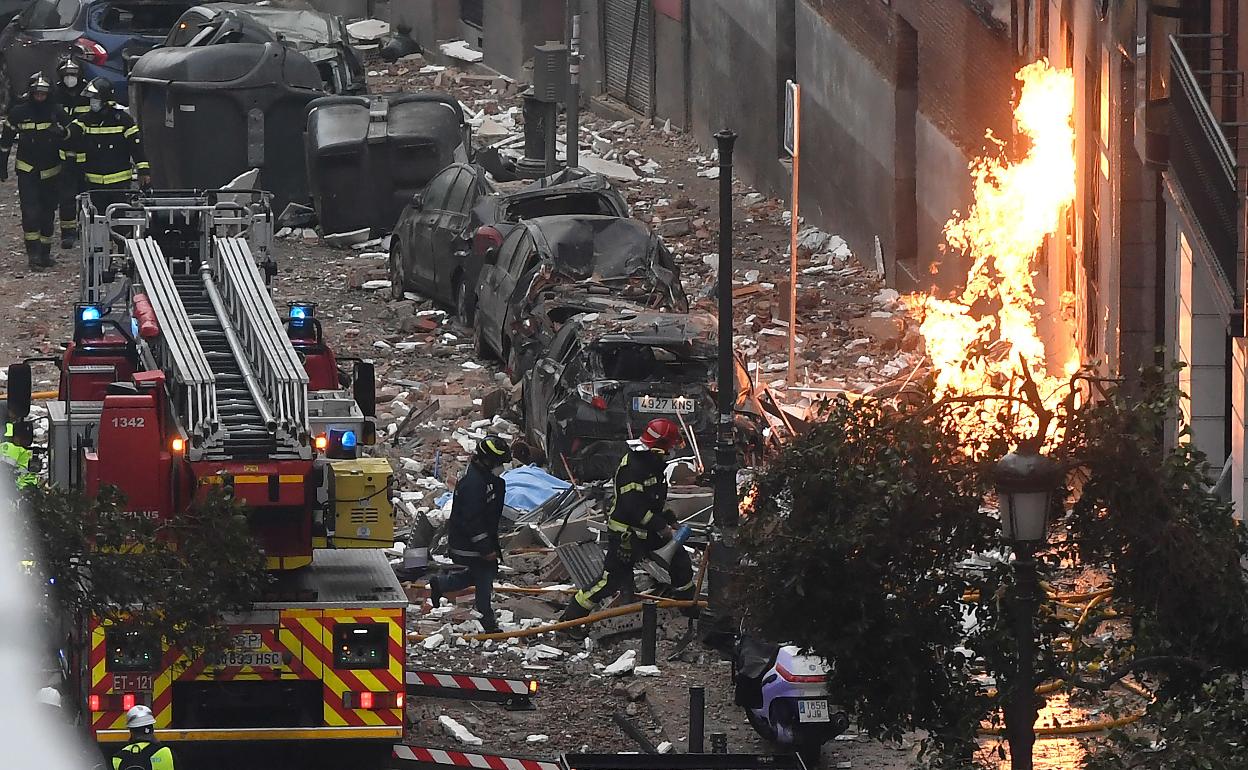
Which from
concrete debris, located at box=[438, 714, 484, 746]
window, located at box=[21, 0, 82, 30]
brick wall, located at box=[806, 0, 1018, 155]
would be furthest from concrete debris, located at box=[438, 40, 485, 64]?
concrete debris, located at box=[438, 714, 484, 746]

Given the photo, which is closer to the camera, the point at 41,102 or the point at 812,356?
the point at 812,356

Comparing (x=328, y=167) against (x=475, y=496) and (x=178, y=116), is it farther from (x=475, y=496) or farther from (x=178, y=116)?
(x=475, y=496)

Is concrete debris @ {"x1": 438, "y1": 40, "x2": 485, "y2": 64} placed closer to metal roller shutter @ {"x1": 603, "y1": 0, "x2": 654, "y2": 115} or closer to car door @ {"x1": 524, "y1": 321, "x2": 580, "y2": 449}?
metal roller shutter @ {"x1": 603, "y1": 0, "x2": 654, "y2": 115}

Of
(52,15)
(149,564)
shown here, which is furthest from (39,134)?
(149,564)

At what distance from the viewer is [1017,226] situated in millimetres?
23656

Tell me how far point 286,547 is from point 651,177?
18.9 m

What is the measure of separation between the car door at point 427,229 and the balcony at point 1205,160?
33.1 ft

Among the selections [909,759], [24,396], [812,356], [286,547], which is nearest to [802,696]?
[909,759]

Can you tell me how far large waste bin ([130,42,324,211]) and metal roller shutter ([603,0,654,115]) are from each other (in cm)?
717

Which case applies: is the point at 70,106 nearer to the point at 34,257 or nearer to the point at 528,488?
the point at 34,257

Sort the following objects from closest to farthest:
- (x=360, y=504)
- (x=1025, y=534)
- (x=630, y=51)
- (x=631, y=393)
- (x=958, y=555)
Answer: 1. (x=1025, y=534)
2. (x=958, y=555)
3. (x=360, y=504)
4. (x=631, y=393)
5. (x=630, y=51)

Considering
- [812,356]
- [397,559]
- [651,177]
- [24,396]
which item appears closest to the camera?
[24,396]

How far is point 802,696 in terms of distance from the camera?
46.3 ft

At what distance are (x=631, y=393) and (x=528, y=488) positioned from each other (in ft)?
3.34
